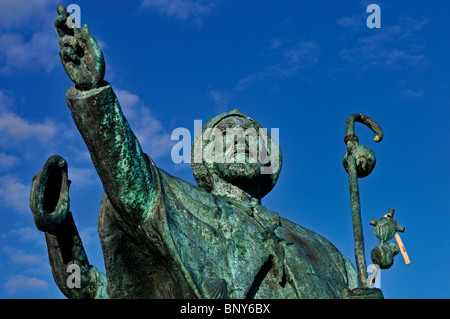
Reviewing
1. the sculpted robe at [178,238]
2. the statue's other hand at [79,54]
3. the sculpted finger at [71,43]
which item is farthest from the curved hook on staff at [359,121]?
the sculpted finger at [71,43]

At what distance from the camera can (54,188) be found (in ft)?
35.6

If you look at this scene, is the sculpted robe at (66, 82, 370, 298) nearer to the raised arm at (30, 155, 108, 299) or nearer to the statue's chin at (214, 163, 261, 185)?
the statue's chin at (214, 163, 261, 185)

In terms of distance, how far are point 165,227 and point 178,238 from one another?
0.81 ft

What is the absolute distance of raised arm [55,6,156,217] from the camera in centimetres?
916

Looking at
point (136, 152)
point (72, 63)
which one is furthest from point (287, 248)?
point (72, 63)

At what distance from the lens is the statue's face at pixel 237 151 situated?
11602mm

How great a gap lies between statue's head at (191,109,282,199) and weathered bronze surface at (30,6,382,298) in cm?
2

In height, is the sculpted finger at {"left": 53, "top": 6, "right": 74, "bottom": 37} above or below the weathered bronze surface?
above

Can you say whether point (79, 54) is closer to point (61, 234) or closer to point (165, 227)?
point (165, 227)

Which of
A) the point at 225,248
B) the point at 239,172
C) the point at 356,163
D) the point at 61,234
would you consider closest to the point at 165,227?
the point at 225,248

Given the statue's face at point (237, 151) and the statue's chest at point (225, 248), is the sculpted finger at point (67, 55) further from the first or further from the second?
the statue's face at point (237, 151)

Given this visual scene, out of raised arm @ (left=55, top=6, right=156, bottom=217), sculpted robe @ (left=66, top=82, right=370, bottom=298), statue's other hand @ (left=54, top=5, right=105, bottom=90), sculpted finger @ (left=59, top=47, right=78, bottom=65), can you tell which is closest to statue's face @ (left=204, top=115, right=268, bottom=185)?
sculpted robe @ (left=66, top=82, right=370, bottom=298)
